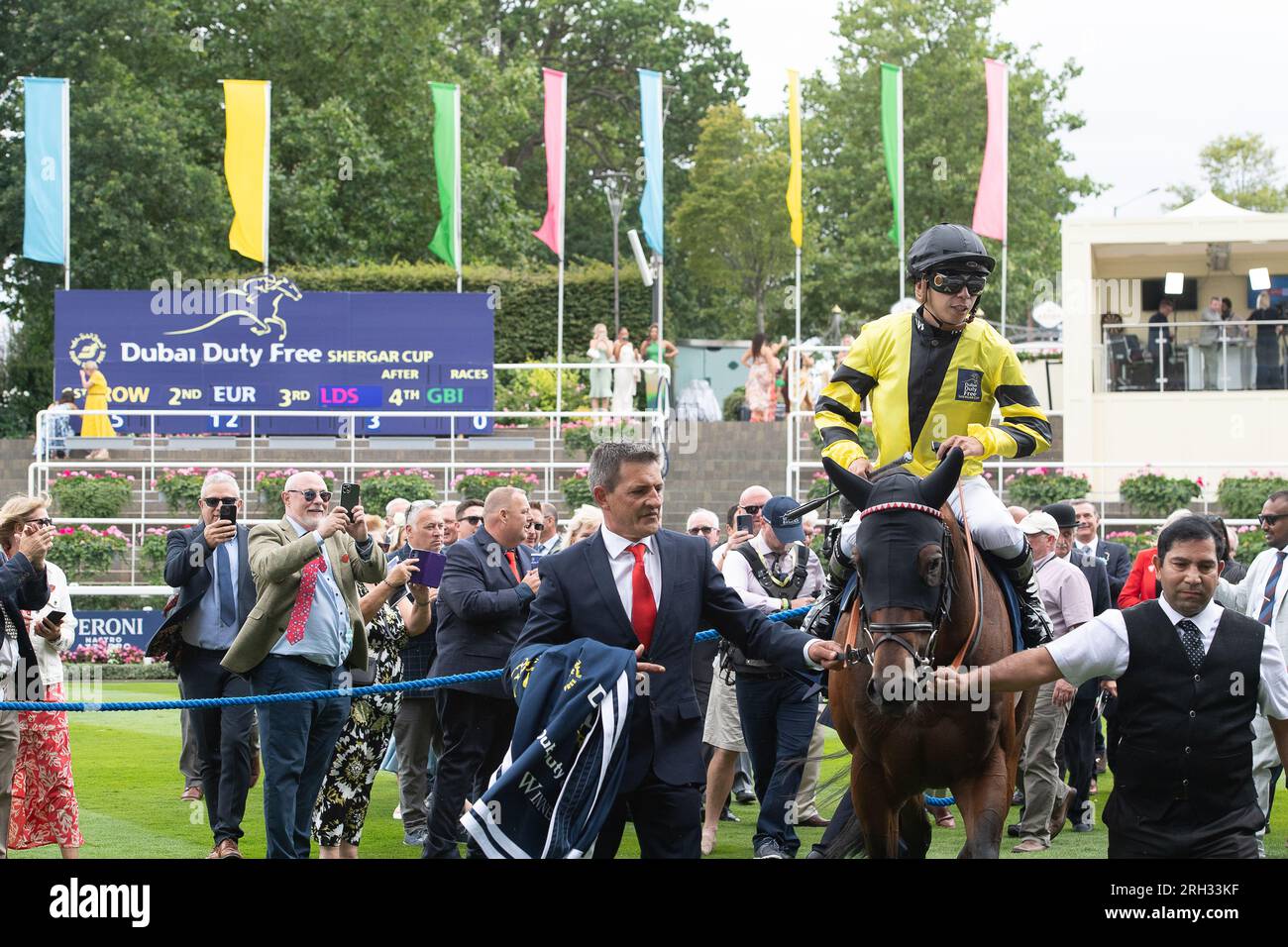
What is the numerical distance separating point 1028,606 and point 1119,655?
129 cm

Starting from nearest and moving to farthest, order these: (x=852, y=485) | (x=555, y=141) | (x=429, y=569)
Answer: (x=852, y=485) → (x=429, y=569) → (x=555, y=141)

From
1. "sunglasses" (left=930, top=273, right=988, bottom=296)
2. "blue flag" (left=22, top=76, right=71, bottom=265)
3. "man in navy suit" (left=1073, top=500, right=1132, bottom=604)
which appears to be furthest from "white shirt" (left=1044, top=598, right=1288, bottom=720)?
"blue flag" (left=22, top=76, right=71, bottom=265)

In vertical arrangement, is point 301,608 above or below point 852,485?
below

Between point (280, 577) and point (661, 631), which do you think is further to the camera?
point (280, 577)

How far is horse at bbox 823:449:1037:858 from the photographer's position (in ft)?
18.9

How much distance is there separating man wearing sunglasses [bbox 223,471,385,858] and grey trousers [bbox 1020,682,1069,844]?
3.83 metres

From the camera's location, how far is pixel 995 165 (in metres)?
27.5

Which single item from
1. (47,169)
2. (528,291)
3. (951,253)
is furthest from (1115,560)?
(528,291)

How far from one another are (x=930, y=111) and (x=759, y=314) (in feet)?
23.8

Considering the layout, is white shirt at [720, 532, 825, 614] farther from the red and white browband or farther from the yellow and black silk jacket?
the red and white browband

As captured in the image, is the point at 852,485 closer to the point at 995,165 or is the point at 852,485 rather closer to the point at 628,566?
the point at 628,566

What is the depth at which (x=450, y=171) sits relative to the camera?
2814cm

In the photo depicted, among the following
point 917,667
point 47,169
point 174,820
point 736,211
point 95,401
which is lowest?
point 174,820

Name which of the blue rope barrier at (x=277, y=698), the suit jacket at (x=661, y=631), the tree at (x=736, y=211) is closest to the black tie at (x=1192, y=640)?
the suit jacket at (x=661, y=631)
